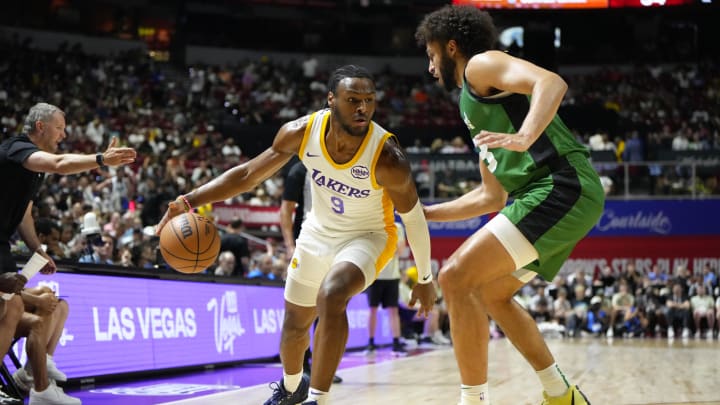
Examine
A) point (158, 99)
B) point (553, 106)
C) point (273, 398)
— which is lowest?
point (273, 398)

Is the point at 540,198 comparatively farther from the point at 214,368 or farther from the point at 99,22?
the point at 99,22

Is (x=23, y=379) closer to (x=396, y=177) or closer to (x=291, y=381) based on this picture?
(x=291, y=381)

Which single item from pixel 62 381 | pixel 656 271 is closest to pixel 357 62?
pixel 656 271

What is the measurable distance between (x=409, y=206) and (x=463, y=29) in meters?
1.01

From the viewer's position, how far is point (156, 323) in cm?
786

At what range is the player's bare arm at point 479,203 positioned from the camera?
460 centimetres

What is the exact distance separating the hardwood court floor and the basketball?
1456 mm

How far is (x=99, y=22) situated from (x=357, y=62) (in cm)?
948

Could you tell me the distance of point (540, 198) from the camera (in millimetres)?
4059

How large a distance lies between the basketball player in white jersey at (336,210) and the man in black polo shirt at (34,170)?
0.86 m

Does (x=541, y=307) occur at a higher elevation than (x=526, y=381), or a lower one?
lower

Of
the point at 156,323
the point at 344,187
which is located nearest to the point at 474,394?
the point at 344,187

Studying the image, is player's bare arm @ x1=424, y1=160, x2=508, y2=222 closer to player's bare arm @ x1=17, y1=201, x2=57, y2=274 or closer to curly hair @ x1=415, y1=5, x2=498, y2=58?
curly hair @ x1=415, y1=5, x2=498, y2=58

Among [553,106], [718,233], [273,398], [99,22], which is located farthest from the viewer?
[99,22]
